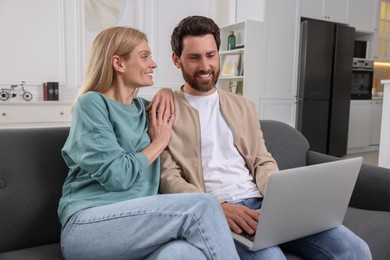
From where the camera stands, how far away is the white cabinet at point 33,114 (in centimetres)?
345

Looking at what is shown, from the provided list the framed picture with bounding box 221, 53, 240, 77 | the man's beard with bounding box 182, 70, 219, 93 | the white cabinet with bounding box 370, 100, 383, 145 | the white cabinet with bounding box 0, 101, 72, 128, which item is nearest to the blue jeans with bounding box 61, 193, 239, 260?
the man's beard with bounding box 182, 70, 219, 93

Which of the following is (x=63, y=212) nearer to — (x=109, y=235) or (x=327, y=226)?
(x=109, y=235)

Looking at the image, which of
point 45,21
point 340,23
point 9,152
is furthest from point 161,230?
point 340,23

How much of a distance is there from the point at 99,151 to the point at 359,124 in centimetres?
526

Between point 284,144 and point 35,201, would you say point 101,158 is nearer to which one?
point 35,201

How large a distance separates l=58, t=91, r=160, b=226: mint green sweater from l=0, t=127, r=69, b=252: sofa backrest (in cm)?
16

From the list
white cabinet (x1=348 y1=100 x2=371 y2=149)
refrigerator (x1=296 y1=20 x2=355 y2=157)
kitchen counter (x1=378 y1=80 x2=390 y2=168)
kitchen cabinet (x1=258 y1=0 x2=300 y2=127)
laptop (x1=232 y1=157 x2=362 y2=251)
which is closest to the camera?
laptop (x1=232 y1=157 x2=362 y2=251)

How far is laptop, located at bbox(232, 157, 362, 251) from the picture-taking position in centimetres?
99

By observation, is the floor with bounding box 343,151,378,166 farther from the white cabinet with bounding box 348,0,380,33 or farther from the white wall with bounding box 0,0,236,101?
the white wall with bounding box 0,0,236,101

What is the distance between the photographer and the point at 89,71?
4.40ft

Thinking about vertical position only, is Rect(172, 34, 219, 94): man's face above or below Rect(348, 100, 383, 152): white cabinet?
above

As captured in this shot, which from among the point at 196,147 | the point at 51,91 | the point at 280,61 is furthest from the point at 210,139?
Answer: the point at 280,61

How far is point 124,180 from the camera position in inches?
45.4

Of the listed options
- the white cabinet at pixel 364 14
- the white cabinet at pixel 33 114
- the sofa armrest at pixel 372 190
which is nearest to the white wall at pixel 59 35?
the white cabinet at pixel 33 114
